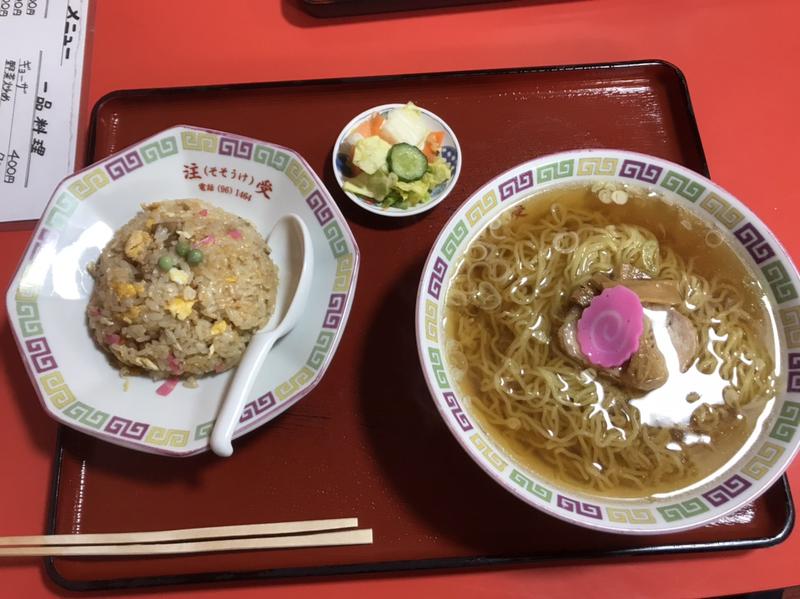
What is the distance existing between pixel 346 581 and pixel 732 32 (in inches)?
94.9

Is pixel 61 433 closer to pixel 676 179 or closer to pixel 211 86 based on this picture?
pixel 211 86

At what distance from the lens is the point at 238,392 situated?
149 cm

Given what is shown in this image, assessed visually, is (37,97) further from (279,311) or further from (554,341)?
(554,341)

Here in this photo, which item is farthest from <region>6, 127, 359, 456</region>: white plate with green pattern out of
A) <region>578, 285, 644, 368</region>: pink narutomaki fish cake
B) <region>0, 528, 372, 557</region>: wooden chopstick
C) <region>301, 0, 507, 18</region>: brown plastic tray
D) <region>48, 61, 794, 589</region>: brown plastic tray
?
<region>301, 0, 507, 18</region>: brown plastic tray

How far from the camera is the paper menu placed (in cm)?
196

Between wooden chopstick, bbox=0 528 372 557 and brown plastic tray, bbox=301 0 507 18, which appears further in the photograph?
brown plastic tray, bbox=301 0 507 18

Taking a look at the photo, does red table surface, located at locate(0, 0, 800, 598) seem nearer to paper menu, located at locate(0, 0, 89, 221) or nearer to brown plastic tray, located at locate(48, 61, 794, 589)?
paper menu, located at locate(0, 0, 89, 221)

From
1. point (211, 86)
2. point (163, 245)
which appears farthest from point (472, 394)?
point (211, 86)

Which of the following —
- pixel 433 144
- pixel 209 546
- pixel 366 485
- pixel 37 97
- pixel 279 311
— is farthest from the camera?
pixel 37 97

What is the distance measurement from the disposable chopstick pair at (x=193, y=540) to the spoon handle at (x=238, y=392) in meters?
0.24

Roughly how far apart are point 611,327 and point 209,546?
3.95 ft

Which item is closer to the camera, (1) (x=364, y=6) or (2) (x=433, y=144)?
(2) (x=433, y=144)

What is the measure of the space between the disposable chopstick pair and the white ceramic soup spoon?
244 mm

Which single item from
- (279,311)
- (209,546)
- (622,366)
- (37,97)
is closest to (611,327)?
(622,366)
